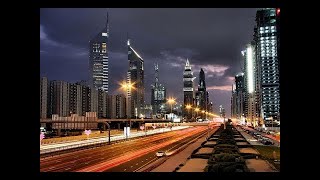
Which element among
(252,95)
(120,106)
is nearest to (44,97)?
(120,106)

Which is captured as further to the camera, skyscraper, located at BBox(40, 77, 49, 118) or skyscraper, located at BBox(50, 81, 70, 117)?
skyscraper, located at BBox(50, 81, 70, 117)

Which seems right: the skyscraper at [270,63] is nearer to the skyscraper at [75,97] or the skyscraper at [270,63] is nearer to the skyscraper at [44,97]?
the skyscraper at [44,97]

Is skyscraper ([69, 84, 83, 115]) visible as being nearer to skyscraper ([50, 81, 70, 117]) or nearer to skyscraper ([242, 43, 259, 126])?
skyscraper ([50, 81, 70, 117])

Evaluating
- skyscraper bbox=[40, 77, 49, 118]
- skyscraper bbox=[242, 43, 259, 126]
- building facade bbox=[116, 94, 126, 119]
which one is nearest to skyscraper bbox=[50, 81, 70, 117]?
skyscraper bbox=[40, 77, 49, 118]

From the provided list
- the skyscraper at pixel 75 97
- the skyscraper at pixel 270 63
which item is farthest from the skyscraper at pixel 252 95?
the skyscraper at pixel 75 97

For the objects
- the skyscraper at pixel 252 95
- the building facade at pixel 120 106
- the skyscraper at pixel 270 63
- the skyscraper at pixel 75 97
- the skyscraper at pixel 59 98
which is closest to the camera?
the skyscraper at pixel 270 63

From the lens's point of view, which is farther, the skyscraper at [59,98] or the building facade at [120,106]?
the building facade at [120,106]

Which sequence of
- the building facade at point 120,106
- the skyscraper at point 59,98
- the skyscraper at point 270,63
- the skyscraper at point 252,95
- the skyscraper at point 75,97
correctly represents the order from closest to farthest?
the skyscraper at point 270,63 < the skyscraper at point 59,98 < the skyscraper at point 75,97 < the building facade at point 120,106 < the skyscraper at point 252,95

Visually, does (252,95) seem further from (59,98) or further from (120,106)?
(59,98)
